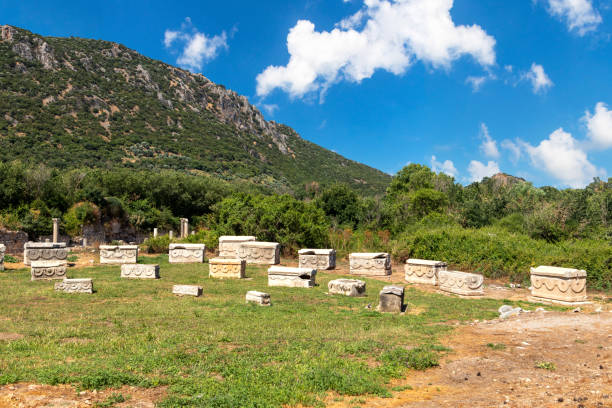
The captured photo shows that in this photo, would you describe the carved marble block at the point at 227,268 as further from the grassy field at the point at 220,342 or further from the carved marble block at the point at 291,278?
the grassy field at the point at 220,342

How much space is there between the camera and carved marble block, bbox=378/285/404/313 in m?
9.83

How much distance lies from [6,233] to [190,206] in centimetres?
2092

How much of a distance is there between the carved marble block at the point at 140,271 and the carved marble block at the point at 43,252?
189 inches

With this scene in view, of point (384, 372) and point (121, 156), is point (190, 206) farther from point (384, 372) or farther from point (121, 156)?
point (384, 372)

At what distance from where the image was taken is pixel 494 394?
472cm

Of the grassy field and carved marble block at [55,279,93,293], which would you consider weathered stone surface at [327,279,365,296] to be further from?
carved marble block at [55,279,93,293]

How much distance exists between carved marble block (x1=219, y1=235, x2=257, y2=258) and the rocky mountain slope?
3488 cm

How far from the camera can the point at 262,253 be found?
19.9m

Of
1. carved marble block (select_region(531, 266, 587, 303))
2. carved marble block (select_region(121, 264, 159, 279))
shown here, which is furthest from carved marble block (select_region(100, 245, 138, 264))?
carved marble block (select_region(531, 266, 587, 303))

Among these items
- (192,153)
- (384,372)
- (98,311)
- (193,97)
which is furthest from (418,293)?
(193,97)

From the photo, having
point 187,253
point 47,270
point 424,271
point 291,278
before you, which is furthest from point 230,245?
point 424,271

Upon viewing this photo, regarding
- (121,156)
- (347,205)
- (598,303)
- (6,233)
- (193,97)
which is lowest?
(598,303)

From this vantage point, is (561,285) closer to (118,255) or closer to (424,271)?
(424,271)

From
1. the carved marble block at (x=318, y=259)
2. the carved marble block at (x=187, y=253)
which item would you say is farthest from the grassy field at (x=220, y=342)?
the carved marble block at (x=187, y=253)
